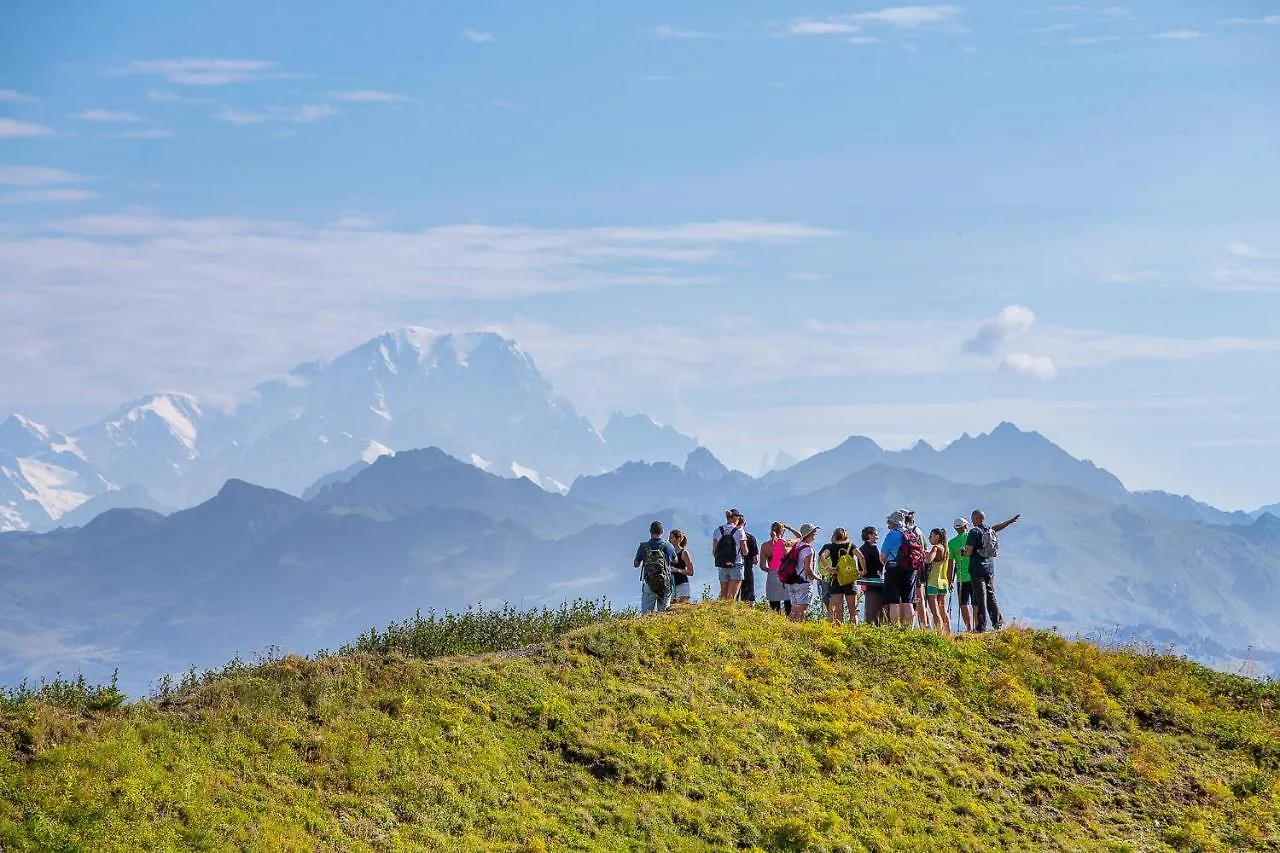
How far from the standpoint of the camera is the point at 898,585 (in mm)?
31516

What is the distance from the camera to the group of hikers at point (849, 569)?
31.1 metres

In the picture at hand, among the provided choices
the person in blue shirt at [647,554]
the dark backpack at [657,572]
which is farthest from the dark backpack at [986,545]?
the dark backpack at [657,572]

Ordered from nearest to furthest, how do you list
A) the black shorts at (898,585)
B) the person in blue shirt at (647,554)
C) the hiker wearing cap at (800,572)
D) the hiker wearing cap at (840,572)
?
the person in blue shirt at (647,554), the hiker wearing cap at (800,572), the black shorts at (898,585), the hiker wearing cap at (840,572)

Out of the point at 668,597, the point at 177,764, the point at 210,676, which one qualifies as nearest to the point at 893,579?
the point at 668,597

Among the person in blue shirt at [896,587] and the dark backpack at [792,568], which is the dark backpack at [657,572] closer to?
the dark backpack at [792,568]

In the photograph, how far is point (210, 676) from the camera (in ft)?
73.3

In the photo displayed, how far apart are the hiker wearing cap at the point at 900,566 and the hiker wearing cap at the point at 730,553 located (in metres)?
3.59

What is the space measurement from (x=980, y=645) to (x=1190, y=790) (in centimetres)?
616

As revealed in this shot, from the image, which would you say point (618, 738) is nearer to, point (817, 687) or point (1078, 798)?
point (817, 687)

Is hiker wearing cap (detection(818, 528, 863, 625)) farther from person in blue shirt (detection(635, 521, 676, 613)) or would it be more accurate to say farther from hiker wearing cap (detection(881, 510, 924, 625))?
person in blue shirt (detection(635, 521, 676, 613))

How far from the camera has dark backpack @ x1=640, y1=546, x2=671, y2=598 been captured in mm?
30172

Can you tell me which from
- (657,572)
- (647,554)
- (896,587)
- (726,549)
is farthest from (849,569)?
(647,554)

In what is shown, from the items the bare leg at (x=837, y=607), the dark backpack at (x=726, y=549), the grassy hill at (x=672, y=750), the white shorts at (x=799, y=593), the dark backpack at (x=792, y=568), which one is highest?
the dark backpack at (x=726, y=549)

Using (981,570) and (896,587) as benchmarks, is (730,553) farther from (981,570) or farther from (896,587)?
(981,570)
